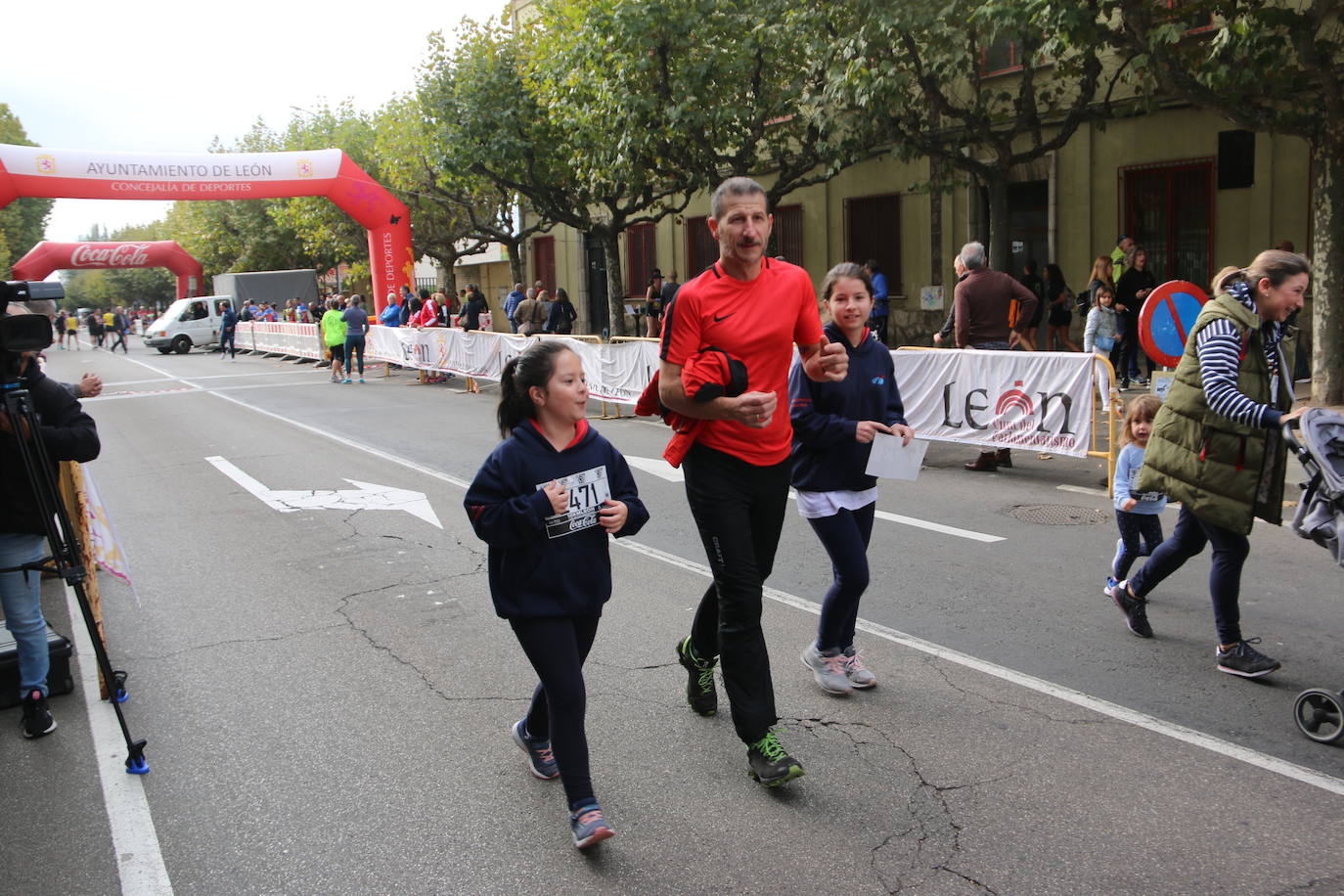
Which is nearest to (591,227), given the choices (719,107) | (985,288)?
(719,107)

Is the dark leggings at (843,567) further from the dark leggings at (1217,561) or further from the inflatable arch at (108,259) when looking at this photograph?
the inflatable arch at (108,259)

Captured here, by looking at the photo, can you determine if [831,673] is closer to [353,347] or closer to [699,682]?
[699,682]

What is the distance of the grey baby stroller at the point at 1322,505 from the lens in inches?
149

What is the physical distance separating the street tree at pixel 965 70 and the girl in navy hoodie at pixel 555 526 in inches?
400

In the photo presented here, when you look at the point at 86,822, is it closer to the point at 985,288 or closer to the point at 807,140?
the point at 985,288

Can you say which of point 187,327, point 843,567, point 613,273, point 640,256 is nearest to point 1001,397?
point 843,567

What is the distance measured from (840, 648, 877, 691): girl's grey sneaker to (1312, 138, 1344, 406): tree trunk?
31.6ft

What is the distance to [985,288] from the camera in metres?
10.6

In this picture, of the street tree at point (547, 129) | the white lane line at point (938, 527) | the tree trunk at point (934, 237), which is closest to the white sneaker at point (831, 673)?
the white lane line at point (938, 527)

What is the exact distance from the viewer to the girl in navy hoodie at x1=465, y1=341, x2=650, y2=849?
335cm

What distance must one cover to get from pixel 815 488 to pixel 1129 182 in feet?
55.5

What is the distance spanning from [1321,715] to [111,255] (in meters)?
51.6

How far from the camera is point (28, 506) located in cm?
446

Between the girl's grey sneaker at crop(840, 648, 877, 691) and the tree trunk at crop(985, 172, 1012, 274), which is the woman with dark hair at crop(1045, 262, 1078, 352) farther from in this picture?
the girl's grey sneaker at crop(840, 648, 877, 691)
